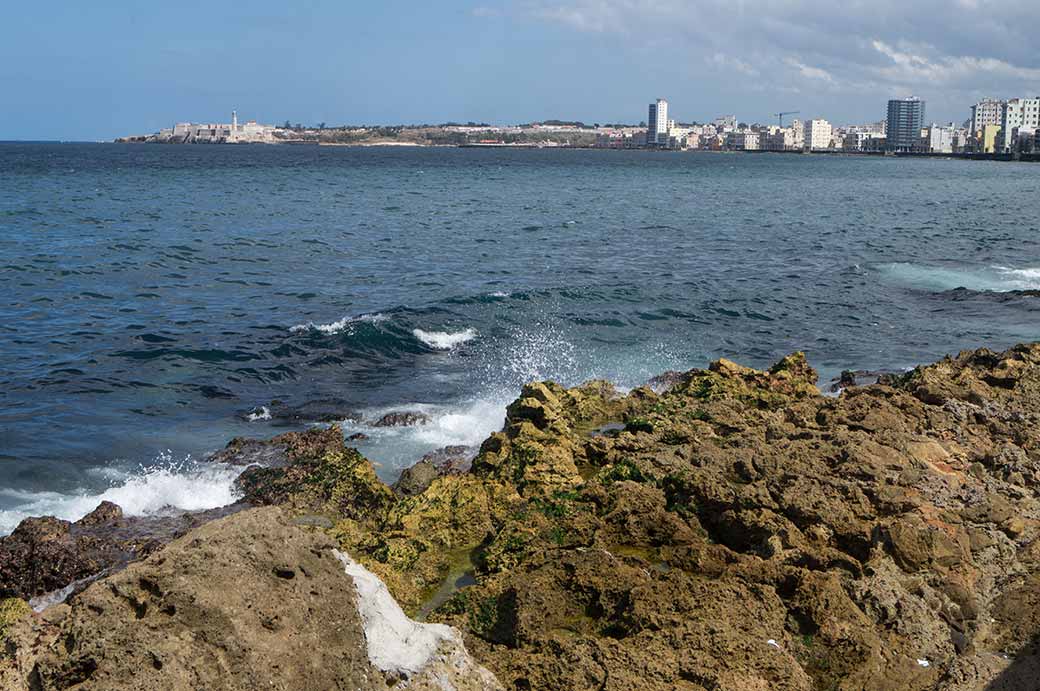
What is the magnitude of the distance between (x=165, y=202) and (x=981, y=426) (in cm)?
5535

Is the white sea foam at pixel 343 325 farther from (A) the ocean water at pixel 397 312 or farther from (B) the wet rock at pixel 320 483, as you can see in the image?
(B) the wet rock at pixel 320 483

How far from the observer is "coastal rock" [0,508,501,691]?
16.1 feet

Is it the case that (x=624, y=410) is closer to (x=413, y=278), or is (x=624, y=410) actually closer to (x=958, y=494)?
(x=958, y=494)

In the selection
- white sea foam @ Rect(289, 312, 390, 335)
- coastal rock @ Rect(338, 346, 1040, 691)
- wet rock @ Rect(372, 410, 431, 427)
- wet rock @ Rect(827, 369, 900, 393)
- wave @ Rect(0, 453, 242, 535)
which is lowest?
wave @ Rect(0, 453, 242, 535)

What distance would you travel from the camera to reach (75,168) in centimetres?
10100

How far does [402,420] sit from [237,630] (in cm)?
1054

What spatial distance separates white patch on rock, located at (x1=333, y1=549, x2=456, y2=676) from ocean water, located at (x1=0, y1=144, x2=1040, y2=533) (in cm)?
674

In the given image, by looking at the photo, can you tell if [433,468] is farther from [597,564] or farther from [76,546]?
[597,564]

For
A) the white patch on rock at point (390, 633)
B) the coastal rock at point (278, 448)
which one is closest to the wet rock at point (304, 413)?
the coastal rock at point (278, 448)

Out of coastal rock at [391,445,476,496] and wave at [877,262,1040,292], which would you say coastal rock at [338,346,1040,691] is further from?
wave at [877,262,1040,292]

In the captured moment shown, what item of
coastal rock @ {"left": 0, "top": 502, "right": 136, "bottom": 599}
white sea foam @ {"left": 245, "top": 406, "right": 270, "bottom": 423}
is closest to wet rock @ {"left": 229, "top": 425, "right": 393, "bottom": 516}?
coastal rock @ {"left": 0, "top": 502, "right": 136, "bottom": 599}

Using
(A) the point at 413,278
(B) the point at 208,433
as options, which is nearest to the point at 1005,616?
(B) the point at 208,433

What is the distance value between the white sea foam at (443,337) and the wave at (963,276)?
1637 centimetres

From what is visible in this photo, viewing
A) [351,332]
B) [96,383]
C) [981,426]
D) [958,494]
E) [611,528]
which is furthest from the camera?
[351,332]
